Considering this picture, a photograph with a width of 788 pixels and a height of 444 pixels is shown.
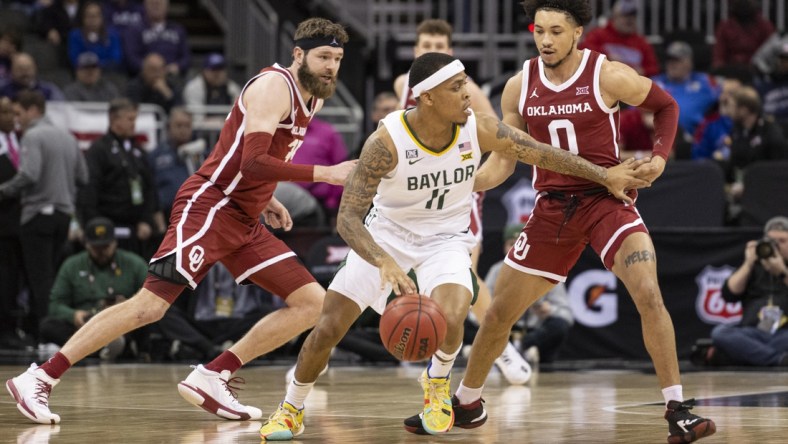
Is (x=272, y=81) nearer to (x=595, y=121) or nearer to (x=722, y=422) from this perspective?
(x=595, y=121)

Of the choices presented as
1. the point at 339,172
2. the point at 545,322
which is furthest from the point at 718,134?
the point at 339,172

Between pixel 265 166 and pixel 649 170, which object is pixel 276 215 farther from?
pixel 649 170

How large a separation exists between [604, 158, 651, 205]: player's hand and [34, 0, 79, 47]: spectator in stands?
12.7 m

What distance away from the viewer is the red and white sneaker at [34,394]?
766 centimetres

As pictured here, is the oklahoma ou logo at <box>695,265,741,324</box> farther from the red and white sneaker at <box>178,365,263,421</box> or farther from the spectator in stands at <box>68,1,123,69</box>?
the spectator in stands at <box>68,1,123,69</box>

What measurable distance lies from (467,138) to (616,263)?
99 centimetres

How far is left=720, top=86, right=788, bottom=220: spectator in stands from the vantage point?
13.8m

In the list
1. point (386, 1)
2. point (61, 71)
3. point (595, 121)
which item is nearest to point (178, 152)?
point (61, 71)

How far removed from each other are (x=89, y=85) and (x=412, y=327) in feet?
35.9

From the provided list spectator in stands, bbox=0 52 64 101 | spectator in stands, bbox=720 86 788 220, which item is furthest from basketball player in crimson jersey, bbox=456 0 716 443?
spectator in stands, bbox=0 52 64 101

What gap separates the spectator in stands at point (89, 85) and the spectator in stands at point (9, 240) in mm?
1613

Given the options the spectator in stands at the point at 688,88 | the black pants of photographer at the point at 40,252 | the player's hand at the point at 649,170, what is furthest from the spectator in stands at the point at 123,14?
the player's hand at the point at 649,170

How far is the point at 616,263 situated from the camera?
23.0 feet

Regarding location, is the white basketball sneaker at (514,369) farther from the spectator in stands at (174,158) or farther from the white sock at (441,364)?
the spectator in stands at (174,158)
